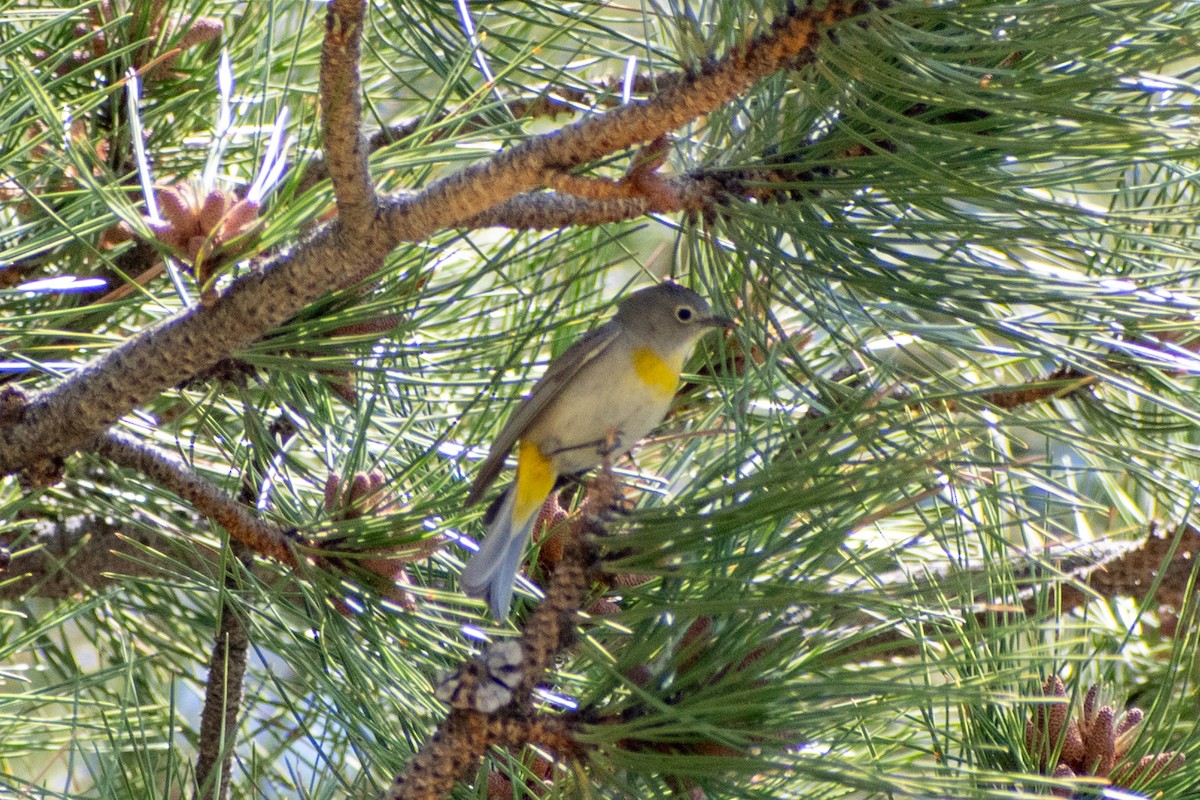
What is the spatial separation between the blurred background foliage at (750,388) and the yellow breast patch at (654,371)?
0.17m

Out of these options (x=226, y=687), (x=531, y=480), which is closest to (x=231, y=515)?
(x=226, y=687)

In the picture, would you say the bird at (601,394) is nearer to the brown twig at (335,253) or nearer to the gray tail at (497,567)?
the gray tail at (497,567)

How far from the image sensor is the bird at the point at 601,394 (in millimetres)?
2012

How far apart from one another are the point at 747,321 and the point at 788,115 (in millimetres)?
303

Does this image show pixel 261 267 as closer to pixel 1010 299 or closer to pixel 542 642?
pixel 542 642

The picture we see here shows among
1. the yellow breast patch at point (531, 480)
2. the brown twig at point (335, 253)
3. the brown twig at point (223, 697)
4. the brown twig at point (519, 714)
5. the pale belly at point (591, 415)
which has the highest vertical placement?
the brown twig at point (335, 253)

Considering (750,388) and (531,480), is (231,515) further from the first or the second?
(750,388)

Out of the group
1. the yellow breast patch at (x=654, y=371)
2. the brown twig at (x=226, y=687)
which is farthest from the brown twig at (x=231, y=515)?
the yellow breast patch at (x=654, y=371)

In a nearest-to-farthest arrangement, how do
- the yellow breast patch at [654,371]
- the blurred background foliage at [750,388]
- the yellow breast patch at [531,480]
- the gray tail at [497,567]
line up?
the blurred background foliage at [750,388] < the gray tail at [497,567] < the yellow breast patch at [531,480] < the yellow breast patch at [654,371]

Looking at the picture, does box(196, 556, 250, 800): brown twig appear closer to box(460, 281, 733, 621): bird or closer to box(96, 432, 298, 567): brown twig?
box(96, 432, 298, 567): brown twig

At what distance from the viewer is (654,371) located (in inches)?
83.7

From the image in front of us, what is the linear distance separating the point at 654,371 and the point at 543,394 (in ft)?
0.70

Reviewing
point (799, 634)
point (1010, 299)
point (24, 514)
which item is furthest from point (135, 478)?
point (1010, 299)

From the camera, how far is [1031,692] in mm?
1612
